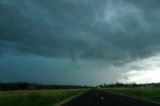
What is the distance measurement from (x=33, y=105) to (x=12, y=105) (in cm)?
269

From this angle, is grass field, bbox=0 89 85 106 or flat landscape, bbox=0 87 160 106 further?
grass field, bbox=0 89 85 106

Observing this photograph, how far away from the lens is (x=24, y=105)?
36.2 meters

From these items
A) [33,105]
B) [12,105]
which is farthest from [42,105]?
[12,105]

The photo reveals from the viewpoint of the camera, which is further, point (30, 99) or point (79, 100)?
point (79, 100)

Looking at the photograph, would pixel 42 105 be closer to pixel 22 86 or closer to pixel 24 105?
pixel 24 105

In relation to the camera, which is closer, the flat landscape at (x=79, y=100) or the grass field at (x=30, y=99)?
the flat landscape at (x=79, y=100)

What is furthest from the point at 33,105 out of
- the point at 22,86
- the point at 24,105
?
the point at 22,86

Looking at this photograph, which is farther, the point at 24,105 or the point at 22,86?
the point at 22,86

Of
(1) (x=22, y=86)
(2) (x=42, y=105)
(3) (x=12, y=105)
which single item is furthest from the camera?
(1) (x=22, y=86)

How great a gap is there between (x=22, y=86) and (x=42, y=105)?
16413 cm

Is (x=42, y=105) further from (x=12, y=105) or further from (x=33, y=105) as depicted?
(x=12, y=105)

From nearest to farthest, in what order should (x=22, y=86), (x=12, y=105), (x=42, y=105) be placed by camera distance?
(x=12, y=105), (x=42, y=105), (x=22, y=86)

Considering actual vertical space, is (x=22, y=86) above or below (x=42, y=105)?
above

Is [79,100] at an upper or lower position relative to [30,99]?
upper
